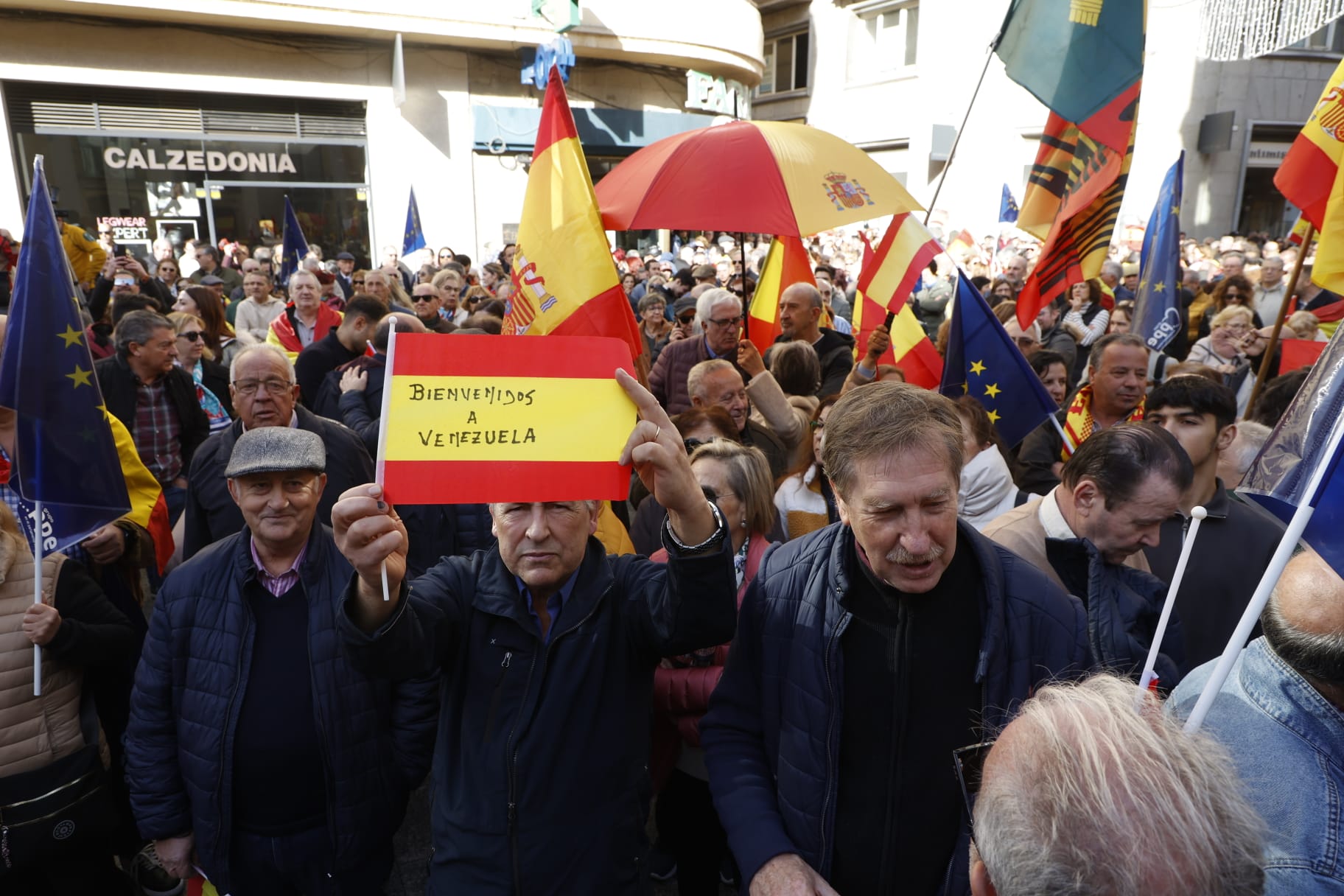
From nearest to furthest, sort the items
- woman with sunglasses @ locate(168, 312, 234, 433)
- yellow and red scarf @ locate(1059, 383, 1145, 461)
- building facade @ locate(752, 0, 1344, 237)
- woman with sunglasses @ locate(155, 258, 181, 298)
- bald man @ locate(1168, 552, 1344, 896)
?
bald man @ locate(1168, 552, 1344, 896), yellow and red scarf @ locate(1059, 383, 1145, 461), woman with sunglasses @ locate(168, 312, 234, 433), woman with sunglasses @ locate(155, 258, 181, 298), building facade @ locate(752, 0, 1344, 237)

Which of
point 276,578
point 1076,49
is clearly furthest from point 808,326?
point 276,578

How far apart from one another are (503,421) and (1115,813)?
1.26 meters

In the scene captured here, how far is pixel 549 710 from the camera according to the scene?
76.8 inches

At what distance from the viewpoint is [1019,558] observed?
1914mm

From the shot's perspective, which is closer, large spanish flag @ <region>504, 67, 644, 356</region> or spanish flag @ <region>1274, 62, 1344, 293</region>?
large spanish flag @ <region>504, 67, 644, 356</region>

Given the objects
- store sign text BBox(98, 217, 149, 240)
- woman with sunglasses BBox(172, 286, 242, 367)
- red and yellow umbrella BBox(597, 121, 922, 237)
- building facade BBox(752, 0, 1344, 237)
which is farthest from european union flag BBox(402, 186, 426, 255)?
building facade BBox(752, 0, 1344, 237)

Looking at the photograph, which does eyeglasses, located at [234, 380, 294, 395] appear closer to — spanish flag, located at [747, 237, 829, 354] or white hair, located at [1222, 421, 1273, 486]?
spanish flag, located at [747, 237, 829, 354]

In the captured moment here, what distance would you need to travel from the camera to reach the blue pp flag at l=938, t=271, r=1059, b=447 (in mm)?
4023

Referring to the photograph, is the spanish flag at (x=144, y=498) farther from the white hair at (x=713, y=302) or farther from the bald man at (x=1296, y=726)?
the bald man at (x=1296, y=726)

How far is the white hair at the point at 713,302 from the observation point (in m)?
5.70

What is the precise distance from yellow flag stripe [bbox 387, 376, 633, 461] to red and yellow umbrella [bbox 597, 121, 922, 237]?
2.29 m

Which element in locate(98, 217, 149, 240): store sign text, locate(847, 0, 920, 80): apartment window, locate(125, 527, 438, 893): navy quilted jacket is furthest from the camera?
locate(847, 0, 920, 80): apartment window

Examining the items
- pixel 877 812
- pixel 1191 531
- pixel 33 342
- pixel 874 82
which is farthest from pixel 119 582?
pixel 874 82

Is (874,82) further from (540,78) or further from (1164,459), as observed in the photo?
(1164,459)
